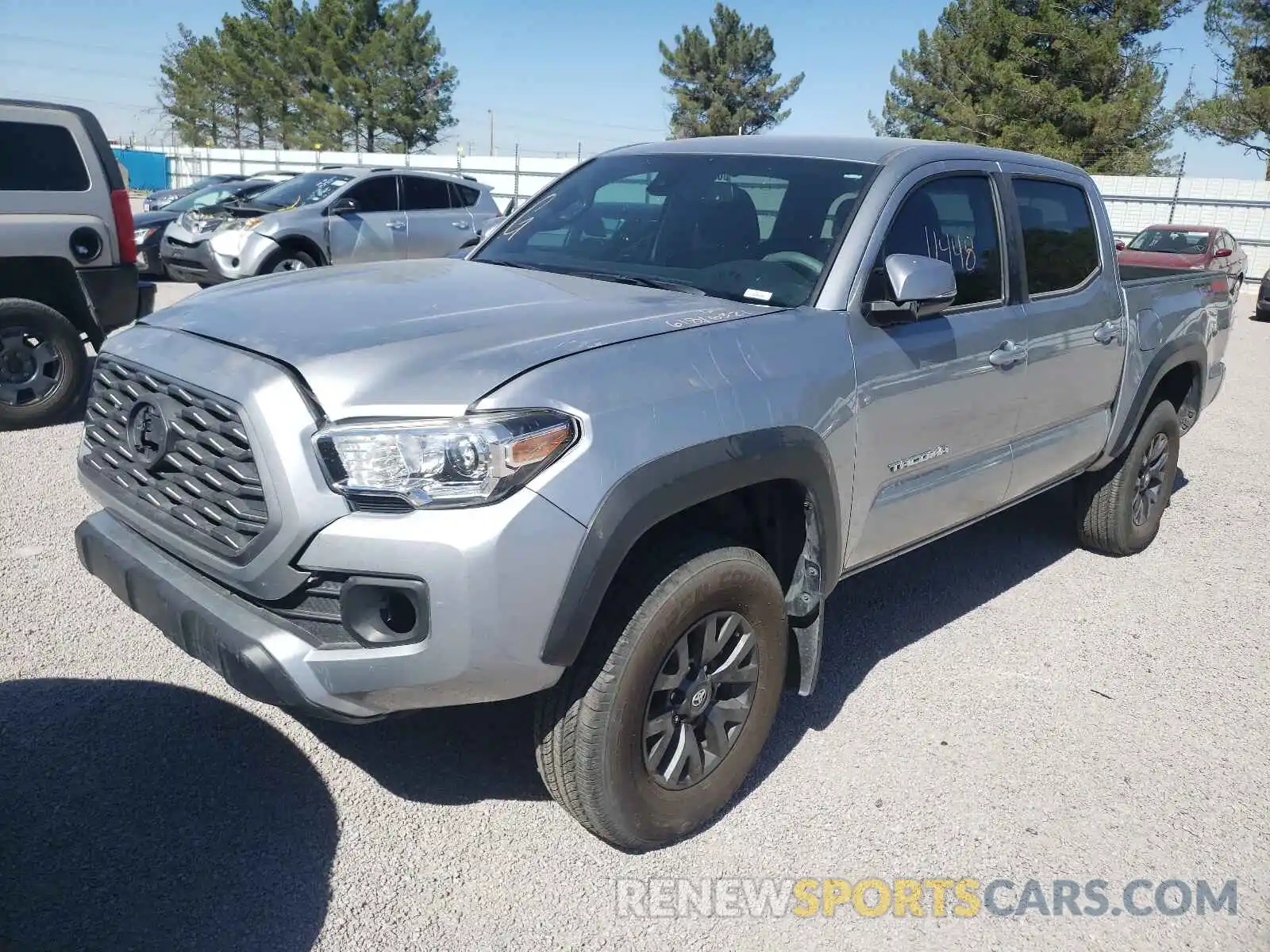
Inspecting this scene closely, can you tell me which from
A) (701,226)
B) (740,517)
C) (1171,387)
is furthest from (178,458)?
(1171,387)

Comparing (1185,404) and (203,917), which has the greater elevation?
(1185,404)

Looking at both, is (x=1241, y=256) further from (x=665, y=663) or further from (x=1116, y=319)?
(x=665, y=663)

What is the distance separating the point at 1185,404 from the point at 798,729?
3.38 meters

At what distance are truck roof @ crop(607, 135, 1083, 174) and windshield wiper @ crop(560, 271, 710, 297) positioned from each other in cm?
72

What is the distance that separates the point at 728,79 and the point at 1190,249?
109 ft

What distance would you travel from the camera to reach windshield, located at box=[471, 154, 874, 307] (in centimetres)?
330

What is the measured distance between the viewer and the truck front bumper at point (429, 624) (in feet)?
7.27

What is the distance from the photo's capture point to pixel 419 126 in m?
49.1

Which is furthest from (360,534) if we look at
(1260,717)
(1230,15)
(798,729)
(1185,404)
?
(1230,15)

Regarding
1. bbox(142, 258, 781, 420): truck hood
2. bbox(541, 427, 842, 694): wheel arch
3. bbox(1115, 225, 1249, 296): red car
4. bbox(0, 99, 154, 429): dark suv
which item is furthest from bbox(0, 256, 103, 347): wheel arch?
bbox(1115, 225, 1249, 296): red car

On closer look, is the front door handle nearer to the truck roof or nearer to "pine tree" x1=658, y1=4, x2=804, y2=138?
the truck roof

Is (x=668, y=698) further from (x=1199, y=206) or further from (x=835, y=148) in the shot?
(x=1199, y=206)

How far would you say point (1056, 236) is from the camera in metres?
4.29

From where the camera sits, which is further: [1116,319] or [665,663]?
[1116,319]
